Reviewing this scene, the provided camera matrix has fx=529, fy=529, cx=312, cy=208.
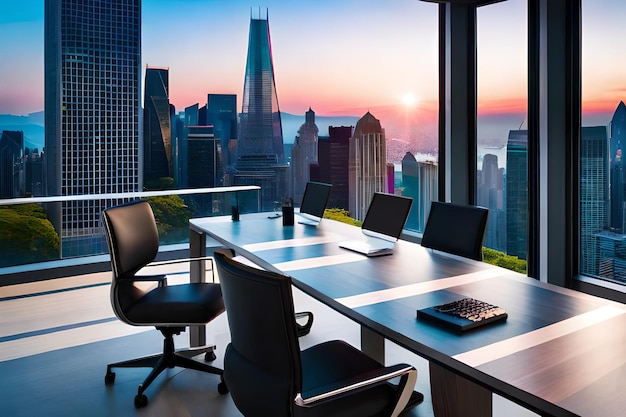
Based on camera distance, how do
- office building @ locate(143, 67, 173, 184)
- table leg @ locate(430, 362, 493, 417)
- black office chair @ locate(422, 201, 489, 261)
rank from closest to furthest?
table leg @ locate(430, 362, 493, 417) < black office chair @ locate(422, 201, 489, 261) < office building @ locate(143, 67, 173, 184)

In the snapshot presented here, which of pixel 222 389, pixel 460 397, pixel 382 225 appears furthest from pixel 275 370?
pixel 382 225

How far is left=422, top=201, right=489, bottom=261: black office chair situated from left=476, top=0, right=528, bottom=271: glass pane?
157cm

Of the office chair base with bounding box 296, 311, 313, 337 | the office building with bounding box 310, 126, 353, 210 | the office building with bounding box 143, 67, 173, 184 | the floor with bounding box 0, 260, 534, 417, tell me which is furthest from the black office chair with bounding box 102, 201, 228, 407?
the office building with bounding box 310, 126, 353, 210

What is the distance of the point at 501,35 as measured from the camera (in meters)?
4.55

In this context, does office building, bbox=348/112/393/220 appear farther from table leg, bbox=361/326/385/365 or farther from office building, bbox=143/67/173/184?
table leg, bbox=361/326/385/365

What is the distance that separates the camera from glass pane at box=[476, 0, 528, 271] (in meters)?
4.35

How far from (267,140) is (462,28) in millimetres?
2730

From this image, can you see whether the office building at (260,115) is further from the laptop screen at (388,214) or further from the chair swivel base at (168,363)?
the chair swivel base at (168,363)

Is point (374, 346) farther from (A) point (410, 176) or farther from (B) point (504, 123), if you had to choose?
(A) point (410, 176)

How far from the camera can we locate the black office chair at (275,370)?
140 centimetres

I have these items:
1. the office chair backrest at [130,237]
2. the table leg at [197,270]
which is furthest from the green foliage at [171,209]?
the office chair backrest at [130,237]

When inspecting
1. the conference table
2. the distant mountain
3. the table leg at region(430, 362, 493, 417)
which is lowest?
the table leg at region(430, 362, 493, 417)

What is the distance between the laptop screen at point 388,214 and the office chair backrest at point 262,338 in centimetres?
141

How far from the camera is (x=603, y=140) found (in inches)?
148
